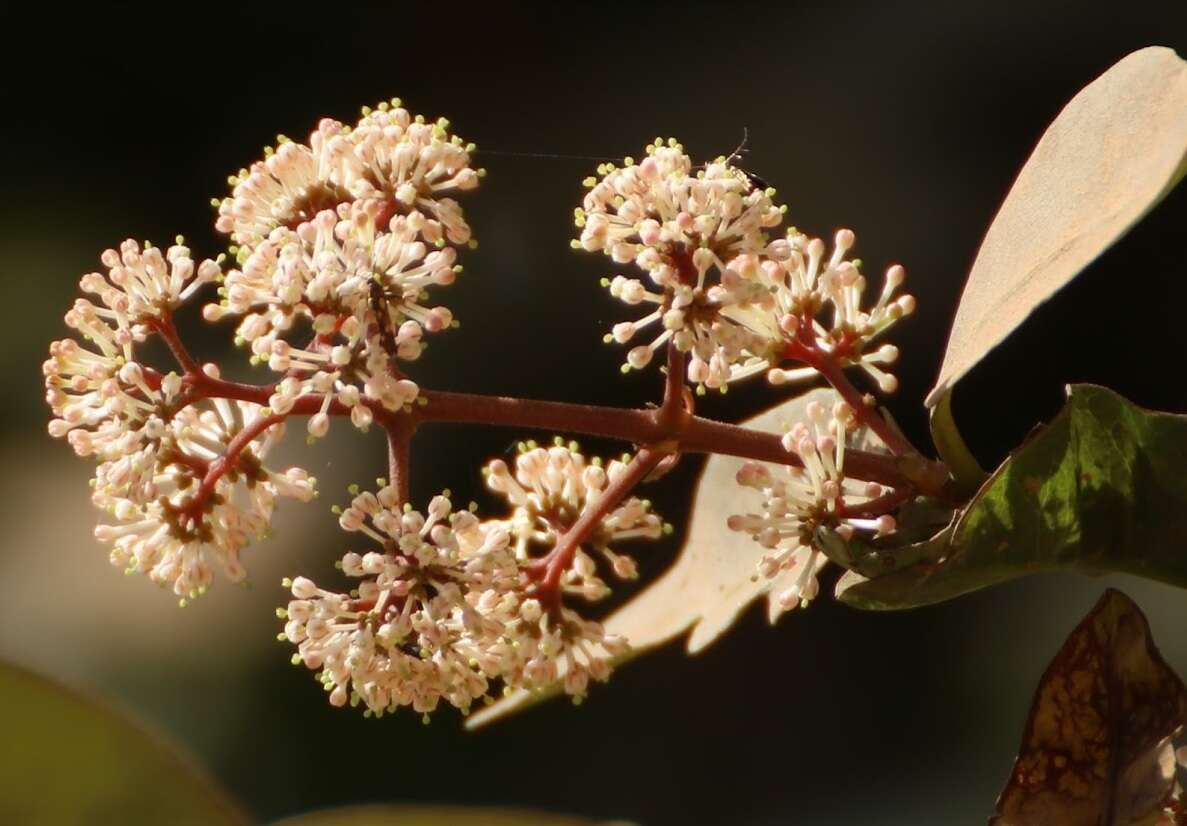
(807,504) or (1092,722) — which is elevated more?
(807,504)

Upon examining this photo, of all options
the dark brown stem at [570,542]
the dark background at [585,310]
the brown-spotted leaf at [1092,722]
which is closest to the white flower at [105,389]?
the dark brown stem at [570,542]

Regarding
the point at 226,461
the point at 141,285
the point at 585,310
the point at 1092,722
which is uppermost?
the point at 585,310

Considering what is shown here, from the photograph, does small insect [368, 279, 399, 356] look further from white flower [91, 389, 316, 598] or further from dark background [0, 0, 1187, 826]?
dark background [0, 0, 1187, 826]

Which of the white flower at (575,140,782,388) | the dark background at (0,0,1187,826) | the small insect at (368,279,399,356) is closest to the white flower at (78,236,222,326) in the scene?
the small insect at (368,279,399,356)

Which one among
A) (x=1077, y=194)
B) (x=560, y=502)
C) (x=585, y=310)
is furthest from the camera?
(x=585, y=310)

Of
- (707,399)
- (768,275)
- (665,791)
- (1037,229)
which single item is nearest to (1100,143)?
(1037,229)

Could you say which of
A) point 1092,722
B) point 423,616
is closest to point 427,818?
point 423,616

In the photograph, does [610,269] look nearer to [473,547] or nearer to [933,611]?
[933,611]

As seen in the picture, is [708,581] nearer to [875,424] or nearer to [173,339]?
[875,424]
